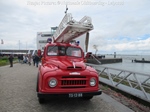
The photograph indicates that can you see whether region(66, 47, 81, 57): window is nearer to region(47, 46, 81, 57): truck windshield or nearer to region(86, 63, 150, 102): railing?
region(47, 46, 81, 57): truck windshield

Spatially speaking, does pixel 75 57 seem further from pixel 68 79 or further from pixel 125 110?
pixel 125 110

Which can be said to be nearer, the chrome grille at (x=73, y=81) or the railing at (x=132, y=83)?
the chrome grille at (x=73, y=81)

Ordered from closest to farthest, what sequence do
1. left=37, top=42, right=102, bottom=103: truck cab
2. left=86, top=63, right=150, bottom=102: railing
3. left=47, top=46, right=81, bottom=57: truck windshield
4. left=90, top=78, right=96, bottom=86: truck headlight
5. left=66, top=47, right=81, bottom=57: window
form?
left=37, top=42, right=102, bottom=103: truck cab, left=90, top=78, right=96, bottom=86: truck headlight, left=86, top=63, right=150, bottom=102: railing, left=47, top=46, right=81, bottom=57: truck windshield, left=66, top=47, right=81, bottom=57: window

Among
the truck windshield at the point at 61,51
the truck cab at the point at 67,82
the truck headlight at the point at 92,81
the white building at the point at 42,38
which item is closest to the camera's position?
the truck cab at the point at 67,82

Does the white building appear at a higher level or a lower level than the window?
higher

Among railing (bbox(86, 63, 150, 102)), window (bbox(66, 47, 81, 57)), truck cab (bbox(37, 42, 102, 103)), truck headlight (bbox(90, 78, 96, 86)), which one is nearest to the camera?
truck cab (bbox(37, 42, 102, 103))

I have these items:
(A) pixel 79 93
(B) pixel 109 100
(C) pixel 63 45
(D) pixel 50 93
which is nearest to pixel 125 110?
(B) pixel 109 100

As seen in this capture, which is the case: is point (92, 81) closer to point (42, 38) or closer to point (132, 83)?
point (132, 83)

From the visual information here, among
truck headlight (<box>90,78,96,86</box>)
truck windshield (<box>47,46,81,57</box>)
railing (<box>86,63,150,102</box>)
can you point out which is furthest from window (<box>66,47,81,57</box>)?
railing (<box>86,63,150,102</box>)

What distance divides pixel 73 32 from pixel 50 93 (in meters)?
3.08

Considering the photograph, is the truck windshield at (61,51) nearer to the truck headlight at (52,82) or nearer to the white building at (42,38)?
the truck headlight at (52,82)

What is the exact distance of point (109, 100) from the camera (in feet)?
19.6

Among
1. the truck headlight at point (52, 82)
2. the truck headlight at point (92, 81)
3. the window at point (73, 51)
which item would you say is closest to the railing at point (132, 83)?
the truck headlight at point (92, 81)

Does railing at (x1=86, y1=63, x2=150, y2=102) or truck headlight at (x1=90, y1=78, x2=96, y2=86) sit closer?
Answer: truck headlight at (x1=90, y1=78, x2=96, y2=86)
